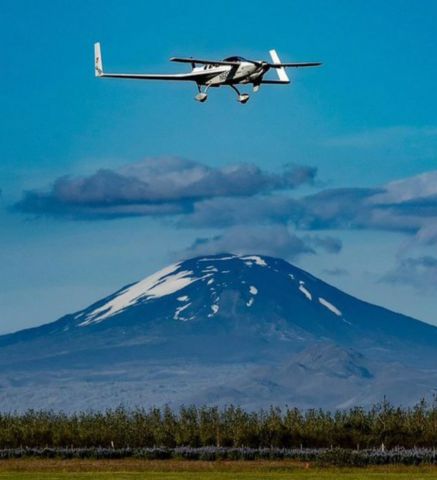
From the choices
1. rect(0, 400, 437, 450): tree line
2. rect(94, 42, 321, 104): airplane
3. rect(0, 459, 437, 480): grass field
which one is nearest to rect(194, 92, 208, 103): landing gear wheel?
rect(94, 42, 321, 104): airplane

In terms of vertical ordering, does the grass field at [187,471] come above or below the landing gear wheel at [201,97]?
below

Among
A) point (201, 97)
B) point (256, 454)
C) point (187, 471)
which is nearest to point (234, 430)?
point (256, 454)

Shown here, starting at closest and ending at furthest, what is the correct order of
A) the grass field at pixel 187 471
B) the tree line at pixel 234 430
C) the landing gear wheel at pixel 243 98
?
the landing gear wheel at pixel 243 98
the grass field at pixel 187 471
the tree line at pixel 234 430

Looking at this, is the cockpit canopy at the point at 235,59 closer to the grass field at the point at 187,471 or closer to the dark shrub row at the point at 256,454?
the grass field at the point at 187,471

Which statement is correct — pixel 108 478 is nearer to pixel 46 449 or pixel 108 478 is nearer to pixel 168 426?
pixel 46 449

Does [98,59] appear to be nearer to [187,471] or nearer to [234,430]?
[187,471]

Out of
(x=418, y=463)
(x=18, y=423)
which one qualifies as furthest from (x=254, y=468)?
(x=18, y=423)

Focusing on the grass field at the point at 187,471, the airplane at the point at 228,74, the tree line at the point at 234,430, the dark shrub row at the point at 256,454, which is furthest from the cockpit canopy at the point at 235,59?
the tree line at the point at 234,430
